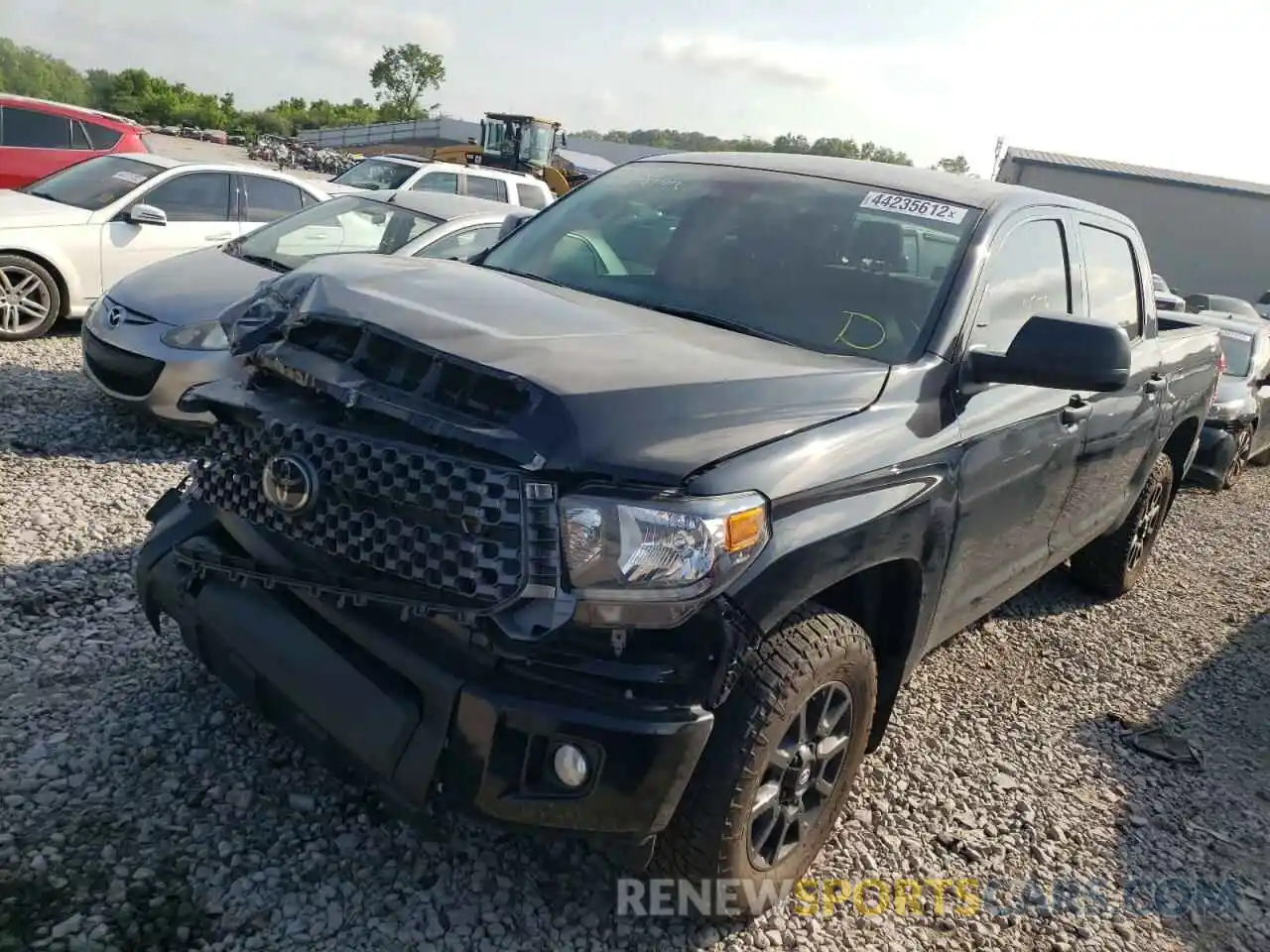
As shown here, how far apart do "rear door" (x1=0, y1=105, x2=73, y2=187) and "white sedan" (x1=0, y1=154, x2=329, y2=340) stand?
2.99m

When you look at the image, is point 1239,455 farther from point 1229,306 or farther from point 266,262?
point 1229,306

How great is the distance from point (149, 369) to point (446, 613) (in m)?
4.14

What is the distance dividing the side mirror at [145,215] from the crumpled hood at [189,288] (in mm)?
1683

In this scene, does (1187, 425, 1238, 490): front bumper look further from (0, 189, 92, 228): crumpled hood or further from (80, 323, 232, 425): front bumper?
(0, 189, 92, 228): crumpled hood

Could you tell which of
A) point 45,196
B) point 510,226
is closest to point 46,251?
point 45,196

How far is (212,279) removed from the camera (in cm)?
616

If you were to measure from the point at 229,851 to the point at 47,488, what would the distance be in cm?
301

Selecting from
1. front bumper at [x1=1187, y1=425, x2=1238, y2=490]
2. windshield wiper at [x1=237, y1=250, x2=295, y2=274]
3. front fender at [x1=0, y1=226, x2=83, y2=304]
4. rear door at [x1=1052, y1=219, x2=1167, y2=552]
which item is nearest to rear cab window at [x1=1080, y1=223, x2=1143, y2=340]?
rear door at [x1=1052, y1=219, x2=1167, y2=552]

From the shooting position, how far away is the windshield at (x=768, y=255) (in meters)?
3.11

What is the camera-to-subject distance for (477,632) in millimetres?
2242

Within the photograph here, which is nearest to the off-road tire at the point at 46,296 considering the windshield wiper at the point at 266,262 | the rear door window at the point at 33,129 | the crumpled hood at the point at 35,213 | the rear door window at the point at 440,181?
the crumpled hood at the point at 35,213

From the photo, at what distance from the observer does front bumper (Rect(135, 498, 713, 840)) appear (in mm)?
2143

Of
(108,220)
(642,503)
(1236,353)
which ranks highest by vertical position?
(642,503)

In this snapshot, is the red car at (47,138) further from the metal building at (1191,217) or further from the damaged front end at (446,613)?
the metal building at (1191,217)
